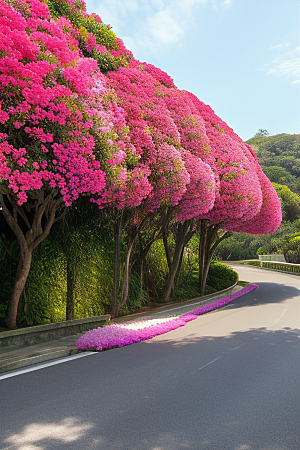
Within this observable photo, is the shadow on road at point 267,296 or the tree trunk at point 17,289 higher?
the tree trunk at point 17,289

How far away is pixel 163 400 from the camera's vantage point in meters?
5.54

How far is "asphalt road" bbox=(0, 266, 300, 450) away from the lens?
433 centimetres

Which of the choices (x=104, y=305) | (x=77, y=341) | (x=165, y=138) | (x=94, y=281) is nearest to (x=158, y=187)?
(x=165, y=138)

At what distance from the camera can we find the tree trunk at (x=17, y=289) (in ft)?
30.3

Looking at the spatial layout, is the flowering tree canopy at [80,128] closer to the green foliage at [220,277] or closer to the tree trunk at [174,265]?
the tree trunk at [174,265]

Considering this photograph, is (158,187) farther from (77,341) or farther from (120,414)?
(120,414)

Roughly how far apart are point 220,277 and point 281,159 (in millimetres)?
64914

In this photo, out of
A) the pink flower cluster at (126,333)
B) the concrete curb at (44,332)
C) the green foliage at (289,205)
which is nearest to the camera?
the concrete curb at (44,332)

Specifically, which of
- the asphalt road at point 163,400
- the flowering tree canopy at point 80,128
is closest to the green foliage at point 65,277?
the flowering tree canopy at point 80,128

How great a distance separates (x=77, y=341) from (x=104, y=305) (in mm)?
4721

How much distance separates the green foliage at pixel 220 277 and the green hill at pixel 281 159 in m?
44.7

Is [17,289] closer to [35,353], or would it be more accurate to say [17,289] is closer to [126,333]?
[35,353]

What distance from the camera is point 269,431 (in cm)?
455

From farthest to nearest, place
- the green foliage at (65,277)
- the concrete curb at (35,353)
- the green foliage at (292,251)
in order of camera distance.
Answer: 1. the green foliage at (292,251)
2. the green foliage at (65,277)
3. the concrete curb at (35,353)
